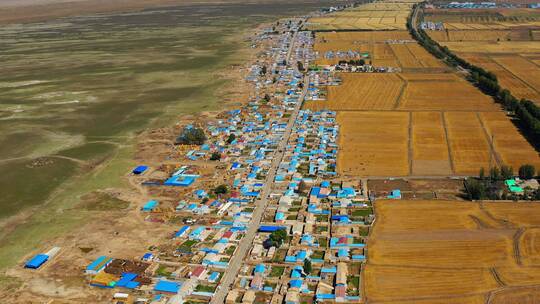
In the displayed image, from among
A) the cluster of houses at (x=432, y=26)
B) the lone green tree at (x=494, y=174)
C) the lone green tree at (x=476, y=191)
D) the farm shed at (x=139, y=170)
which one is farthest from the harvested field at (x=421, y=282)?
the cluster of houses at (x=432, y=26)

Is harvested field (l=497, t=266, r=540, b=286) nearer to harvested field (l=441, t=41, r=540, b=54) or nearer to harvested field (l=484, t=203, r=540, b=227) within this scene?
harvested field (l=484, t=203, r=540, b=227)

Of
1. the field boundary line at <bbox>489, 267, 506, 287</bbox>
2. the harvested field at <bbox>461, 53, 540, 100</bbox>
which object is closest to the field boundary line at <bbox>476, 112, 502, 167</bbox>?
the harvested field at <bbox>461, 53, 540, 100</bbox>

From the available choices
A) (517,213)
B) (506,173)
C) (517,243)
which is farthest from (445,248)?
(506,173)

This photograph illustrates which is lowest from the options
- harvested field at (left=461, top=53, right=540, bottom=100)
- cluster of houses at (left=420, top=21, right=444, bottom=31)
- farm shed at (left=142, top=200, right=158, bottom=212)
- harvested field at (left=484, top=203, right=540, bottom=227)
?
farm shed at (left=142, top=200, right=158, bottom=212)

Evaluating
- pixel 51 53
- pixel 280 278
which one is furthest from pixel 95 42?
pixel 280 278

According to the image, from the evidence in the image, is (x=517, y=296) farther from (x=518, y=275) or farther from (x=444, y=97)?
(x=444, y=97)

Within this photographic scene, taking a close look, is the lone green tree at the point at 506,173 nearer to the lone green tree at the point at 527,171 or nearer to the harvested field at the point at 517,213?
the lone green tree at the point at 527,171
